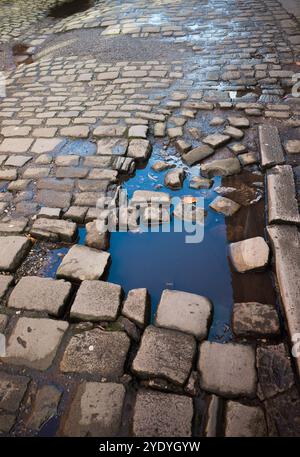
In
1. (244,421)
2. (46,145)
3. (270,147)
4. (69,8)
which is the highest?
(69,8)

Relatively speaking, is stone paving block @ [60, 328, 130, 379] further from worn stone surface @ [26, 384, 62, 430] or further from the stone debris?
the stone debris

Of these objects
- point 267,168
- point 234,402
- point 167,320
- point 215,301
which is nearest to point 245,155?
point 267,168

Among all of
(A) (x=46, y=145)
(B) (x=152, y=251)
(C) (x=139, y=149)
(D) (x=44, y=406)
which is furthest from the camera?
(A) (x=46, y=145)

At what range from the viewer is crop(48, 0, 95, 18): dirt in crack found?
8980mm

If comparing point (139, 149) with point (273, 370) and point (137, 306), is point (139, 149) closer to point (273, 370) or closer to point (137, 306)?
point (137, 306)

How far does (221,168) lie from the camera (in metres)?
3.44

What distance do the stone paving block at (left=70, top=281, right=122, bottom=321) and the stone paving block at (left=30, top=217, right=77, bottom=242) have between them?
0.59 metres

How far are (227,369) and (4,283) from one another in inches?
67.3

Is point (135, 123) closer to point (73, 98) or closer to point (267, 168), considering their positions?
point (73, 98)

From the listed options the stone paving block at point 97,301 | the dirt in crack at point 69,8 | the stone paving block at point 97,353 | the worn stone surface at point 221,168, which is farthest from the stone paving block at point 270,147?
the dirt in crack at point 69,8

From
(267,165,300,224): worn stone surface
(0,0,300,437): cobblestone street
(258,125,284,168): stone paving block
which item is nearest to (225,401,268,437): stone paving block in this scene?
(0,0,300,437): cobblestone street

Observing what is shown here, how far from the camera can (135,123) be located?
4203 millimetres

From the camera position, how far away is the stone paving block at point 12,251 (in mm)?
2635

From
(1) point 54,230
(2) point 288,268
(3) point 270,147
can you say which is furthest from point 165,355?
(3) point 270,147
